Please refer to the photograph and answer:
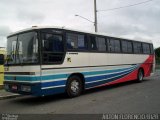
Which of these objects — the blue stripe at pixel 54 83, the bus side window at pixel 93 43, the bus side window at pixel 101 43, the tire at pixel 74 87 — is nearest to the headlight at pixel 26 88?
the blue stripe at pixel 54 83

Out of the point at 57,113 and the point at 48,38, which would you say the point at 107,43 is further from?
the point at 57,113

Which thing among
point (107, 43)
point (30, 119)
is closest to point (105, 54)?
point (107, 43)

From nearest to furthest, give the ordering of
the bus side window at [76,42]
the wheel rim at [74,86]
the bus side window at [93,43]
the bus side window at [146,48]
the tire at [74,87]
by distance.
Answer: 1. the tire at [74,87]
2. the bus side window at [76,42]
3. the wheel rim at [74,86]
4. the bus side window at [93,43]
5. the bus side window at [146,48]

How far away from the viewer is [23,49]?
33.5 ft

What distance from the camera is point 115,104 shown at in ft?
30.8

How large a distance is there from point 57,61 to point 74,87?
5.38ft

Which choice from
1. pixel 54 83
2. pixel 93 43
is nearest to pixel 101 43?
pixel 93 43

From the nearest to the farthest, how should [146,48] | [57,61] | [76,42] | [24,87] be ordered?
[24,87], [57,61], [76,42], [146,48]

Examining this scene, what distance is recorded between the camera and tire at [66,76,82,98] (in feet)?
36.8

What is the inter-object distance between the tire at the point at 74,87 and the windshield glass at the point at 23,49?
86.0 inches

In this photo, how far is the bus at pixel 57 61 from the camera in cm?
990

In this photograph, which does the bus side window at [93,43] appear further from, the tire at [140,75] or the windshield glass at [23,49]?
the tire at [140,75]

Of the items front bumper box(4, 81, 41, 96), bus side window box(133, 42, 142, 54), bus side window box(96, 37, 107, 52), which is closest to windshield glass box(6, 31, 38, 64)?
front bumper box(4, 81, 41, 96)

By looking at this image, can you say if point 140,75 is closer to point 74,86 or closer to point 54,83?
point 74,86
